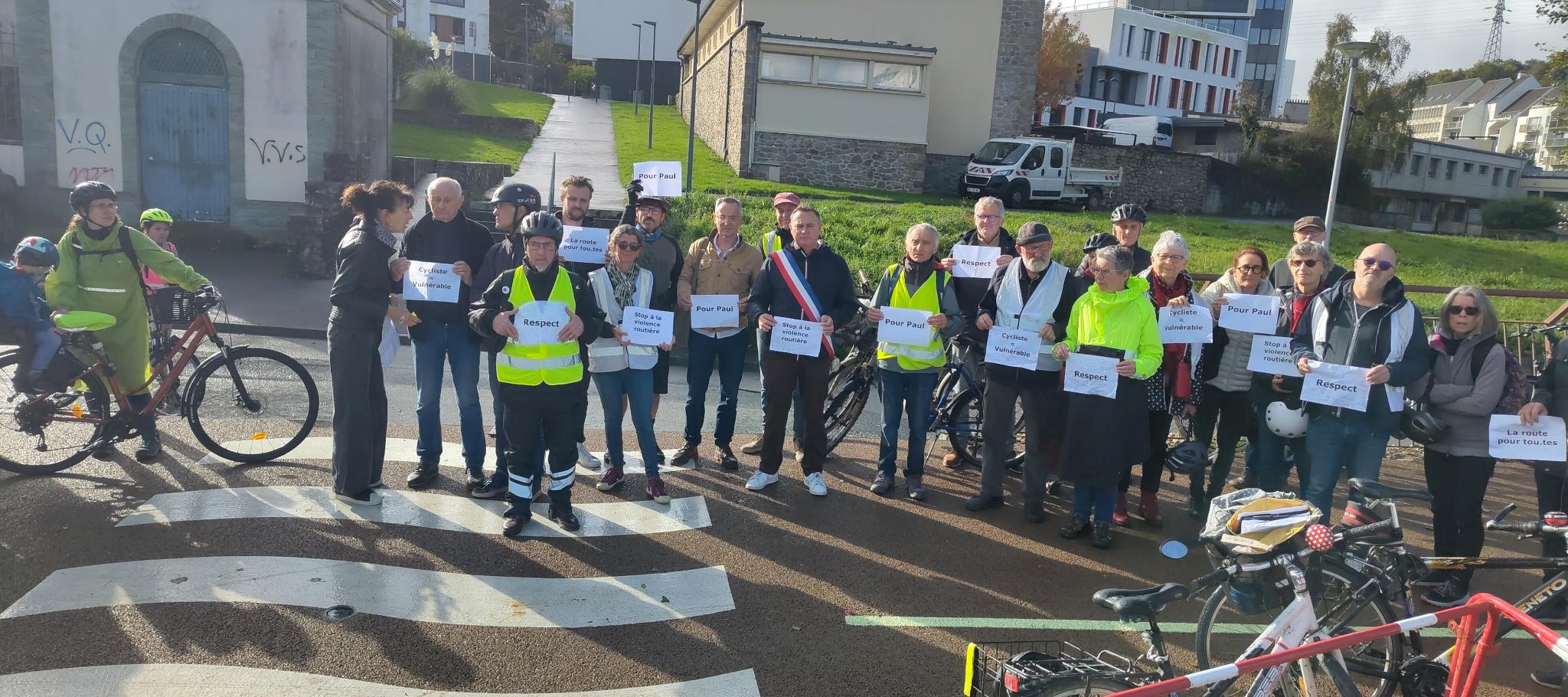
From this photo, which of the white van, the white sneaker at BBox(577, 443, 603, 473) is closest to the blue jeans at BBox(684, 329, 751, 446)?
the white sneaker at BBox(577, 443, 603, 473)

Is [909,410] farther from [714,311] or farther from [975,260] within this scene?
[714,311]

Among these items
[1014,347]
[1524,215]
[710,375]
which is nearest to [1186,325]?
[1014,347]

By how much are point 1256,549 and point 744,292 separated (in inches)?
172

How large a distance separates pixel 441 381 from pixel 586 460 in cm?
128

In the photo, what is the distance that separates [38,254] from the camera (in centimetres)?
626

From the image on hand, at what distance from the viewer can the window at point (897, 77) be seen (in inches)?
1158

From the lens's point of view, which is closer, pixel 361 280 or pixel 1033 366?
pixel 361 280

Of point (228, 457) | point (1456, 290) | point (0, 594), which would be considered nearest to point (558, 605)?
point (0, 594)

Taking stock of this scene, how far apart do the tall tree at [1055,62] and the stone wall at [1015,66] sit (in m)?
16.3

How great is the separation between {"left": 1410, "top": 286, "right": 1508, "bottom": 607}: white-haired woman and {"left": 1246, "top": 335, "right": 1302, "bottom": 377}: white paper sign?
0.66 metres

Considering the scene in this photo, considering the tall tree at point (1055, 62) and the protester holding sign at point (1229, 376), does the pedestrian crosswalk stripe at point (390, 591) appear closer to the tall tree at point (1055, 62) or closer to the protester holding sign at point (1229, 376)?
the protester holding sign at point (1229, 376)

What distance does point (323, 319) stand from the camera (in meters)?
12.1

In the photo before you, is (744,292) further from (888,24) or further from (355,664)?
→ (888,24)

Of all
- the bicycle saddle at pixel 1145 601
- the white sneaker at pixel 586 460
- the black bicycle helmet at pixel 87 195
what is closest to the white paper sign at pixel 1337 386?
the bicycle saddle at pixel 1145 601
